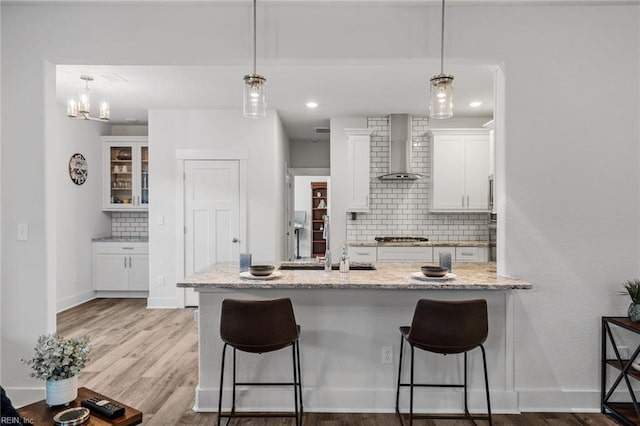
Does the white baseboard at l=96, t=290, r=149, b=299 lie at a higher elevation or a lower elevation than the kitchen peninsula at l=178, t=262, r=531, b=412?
lower

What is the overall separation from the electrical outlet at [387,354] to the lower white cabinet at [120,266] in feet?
14.3

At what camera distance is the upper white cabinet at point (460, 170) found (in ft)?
18.0

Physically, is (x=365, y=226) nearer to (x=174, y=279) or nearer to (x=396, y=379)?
(x=174, y=279)

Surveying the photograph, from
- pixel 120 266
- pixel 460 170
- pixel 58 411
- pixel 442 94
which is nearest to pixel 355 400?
pixel 58 411

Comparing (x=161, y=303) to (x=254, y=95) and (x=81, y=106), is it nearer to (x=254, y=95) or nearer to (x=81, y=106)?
(x=81, y=106)

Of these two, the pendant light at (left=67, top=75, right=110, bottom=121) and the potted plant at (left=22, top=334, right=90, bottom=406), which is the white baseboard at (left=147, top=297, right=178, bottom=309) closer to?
the pendant light at (left=67, top=75, right=110, bottom=121)

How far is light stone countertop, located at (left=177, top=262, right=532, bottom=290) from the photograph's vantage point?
2.42 meters

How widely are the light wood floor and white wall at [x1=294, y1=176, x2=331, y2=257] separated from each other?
5.69 m

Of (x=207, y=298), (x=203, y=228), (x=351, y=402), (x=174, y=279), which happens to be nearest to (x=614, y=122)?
(x=351, y=402)

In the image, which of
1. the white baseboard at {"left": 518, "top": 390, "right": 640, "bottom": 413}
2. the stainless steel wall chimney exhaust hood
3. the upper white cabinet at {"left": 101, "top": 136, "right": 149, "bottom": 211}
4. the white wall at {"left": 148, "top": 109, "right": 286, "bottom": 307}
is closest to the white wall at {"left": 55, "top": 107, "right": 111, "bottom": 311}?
the upper white cabinet at {"left": 101, "top": 136, "right": 149, "bottom": 211}

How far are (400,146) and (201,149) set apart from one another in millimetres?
2747

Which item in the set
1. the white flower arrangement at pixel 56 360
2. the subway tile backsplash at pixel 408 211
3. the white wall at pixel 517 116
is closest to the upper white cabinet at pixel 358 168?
the subway tile backsplash at pixel 408 211

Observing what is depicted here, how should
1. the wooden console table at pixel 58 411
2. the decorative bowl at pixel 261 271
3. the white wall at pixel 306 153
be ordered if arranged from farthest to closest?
the white wall at pixel 306 153
the decorative bowl at pixel 261 271
the wooden console table at pixel 58 411

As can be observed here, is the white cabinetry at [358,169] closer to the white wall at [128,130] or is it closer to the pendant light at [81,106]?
the pendant light at [81,106]
